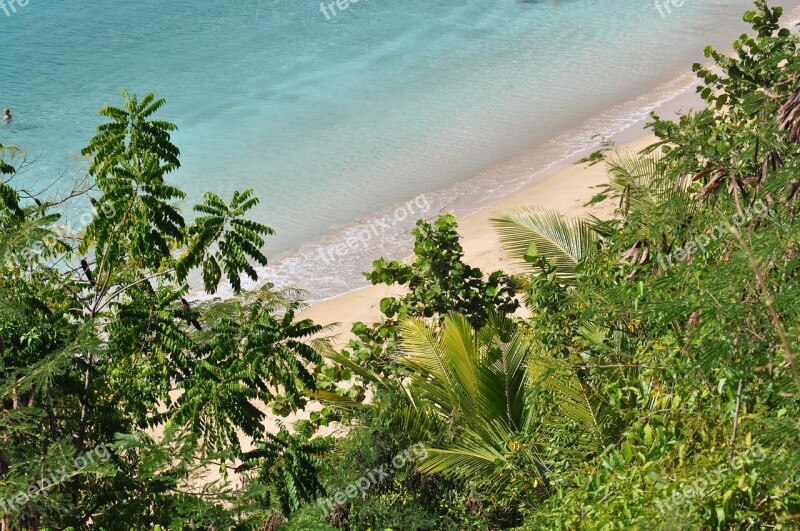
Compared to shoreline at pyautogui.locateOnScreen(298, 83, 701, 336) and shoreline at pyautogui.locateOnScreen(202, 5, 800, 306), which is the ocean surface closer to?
shoreline at pyautogui.locateOnScreen(202, 5, 800, 306)

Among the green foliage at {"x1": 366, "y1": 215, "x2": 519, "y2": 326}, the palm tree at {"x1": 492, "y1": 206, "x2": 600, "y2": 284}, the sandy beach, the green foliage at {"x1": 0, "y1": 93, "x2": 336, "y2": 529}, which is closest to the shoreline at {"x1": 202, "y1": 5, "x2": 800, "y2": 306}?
the sandy beach

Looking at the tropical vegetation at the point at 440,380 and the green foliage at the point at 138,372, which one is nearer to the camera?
the tropical vegetation at the point at 440,380

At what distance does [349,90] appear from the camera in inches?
843

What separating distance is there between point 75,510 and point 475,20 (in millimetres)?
23846

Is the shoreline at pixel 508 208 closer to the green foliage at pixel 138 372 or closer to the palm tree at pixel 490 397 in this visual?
the palm tree at pixel 490 397

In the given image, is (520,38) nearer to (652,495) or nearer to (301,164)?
(301,164)

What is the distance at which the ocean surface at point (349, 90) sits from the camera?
16.2 meters

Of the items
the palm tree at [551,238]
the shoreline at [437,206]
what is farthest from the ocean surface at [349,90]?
the palm tree at [551,238]

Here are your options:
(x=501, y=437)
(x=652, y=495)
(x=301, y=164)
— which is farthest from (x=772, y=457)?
(x=301, y=164)

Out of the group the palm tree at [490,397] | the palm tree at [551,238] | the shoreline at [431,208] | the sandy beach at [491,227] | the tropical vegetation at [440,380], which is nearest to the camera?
the tropical vegetation at [440,380]

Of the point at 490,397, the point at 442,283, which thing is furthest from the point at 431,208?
the point at 490,397

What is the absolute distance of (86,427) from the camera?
18.0 ft

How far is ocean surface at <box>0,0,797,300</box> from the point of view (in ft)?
53.0

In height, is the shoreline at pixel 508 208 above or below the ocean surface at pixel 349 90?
below
